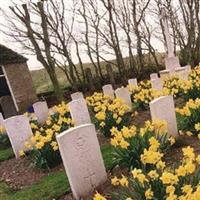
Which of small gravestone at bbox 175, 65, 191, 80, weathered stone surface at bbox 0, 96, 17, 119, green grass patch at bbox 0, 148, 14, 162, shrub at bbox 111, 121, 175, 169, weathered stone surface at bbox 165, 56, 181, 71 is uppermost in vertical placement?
shrub at bbox 111, 121, 175, 169

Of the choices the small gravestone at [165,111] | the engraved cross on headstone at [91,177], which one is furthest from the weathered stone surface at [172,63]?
the engraved cross on headstone at [91,177]

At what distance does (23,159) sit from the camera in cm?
999

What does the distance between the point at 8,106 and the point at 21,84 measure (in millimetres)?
1526

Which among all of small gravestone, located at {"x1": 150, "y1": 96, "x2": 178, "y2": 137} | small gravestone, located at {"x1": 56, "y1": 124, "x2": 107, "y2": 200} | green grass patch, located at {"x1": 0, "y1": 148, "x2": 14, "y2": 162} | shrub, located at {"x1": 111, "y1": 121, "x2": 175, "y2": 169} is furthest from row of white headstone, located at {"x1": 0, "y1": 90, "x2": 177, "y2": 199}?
green grass patch, located at {"x1": 0, "y1": 148, "x2": 14, "y2": 162}

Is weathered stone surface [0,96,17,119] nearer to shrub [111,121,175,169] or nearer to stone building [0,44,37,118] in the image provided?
stone building [0,44,37,118]

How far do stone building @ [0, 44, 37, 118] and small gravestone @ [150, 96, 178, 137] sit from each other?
1718 centimetres

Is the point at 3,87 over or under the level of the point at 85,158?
under

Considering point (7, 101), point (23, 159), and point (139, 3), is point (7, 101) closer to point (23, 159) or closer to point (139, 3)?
point (139, 3)

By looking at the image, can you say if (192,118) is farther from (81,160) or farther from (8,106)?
(8,106)

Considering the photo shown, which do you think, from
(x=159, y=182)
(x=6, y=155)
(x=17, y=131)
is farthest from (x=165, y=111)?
(x=6, y=155)

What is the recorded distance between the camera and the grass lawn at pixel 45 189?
6.77m

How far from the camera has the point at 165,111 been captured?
25.2ft

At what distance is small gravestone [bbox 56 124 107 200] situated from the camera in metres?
6.04

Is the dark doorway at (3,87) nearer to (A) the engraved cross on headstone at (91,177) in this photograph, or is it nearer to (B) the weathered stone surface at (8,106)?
(B) the weathered stone surface at (8,106)
